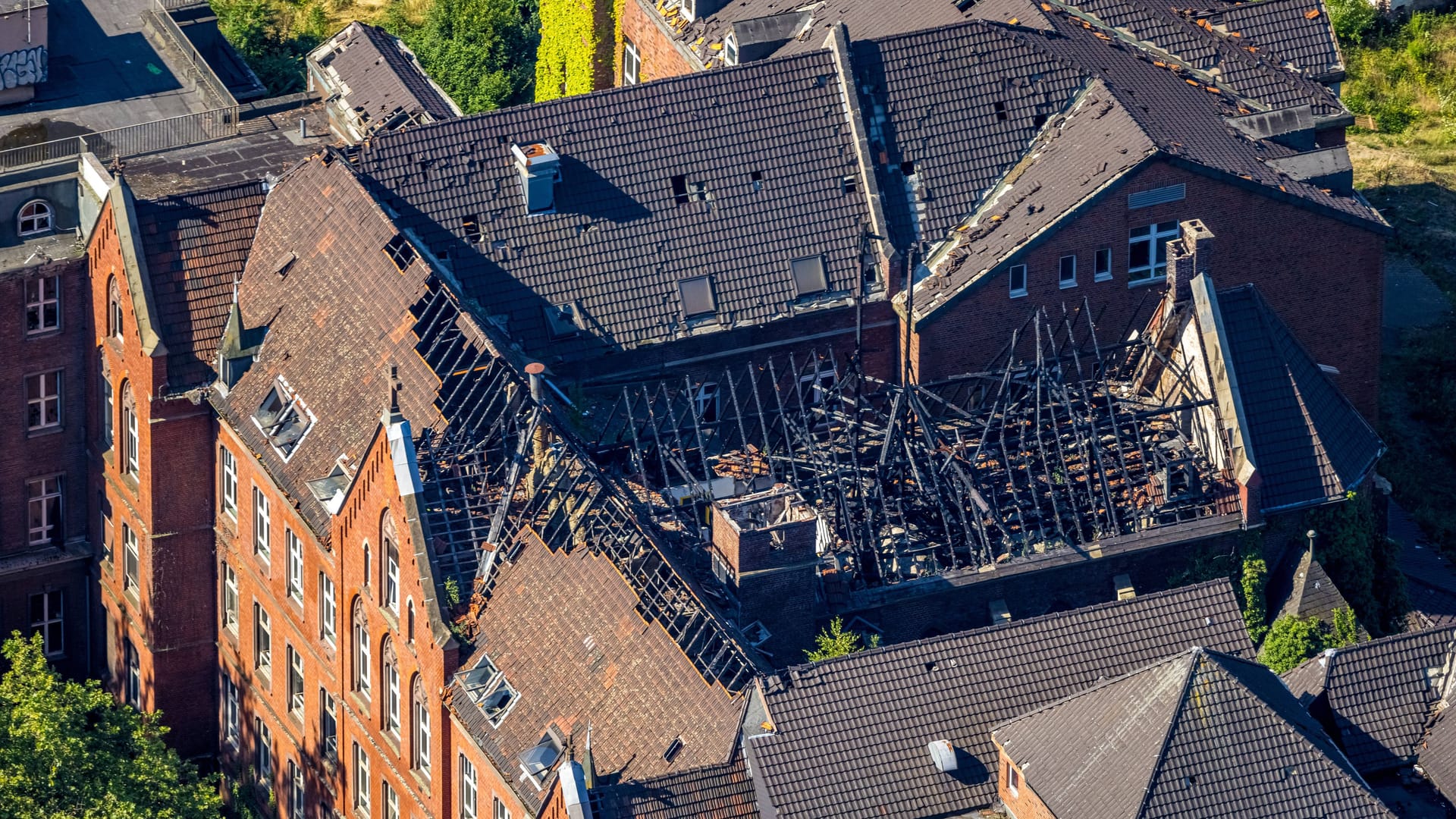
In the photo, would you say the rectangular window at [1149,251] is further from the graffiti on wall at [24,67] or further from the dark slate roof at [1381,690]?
the graffiti on wall at [24,67]

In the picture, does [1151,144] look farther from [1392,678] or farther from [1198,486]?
[1392,678]

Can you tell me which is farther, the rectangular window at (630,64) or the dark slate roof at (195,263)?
the rectangular window at (630,64)

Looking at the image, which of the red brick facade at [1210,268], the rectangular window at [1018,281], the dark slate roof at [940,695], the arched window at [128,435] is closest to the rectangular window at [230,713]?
the arched window at [128,435]

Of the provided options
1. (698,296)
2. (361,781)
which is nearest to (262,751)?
(361,781)

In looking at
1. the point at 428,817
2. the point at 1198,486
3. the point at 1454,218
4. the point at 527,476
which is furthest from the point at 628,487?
the point at 1454,218

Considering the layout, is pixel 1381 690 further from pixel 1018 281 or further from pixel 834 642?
pixel 1018 281

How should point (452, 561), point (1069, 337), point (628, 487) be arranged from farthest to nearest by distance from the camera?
point (1069, 337) → point (628, 487) → point (452, 561)
